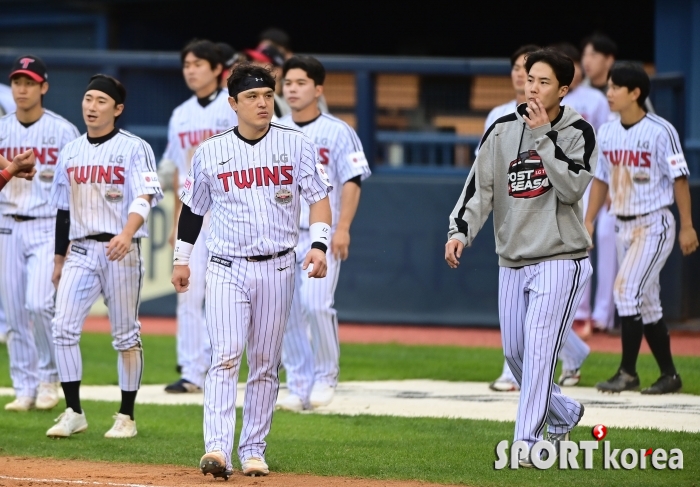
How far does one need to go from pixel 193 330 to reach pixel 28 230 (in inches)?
62.2

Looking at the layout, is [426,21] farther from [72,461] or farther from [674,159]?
[72,461]

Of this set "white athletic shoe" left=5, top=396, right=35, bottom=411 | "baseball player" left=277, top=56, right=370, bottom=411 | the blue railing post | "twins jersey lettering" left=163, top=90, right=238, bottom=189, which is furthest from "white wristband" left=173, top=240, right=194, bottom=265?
the blue railing post

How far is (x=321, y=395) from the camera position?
27.7ft

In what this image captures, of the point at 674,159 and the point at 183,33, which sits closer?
the point at 674,159

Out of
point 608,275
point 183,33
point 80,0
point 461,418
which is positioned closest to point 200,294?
point 461,418

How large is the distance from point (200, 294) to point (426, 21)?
491 inches

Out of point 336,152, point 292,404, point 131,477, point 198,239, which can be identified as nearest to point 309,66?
point 336,152

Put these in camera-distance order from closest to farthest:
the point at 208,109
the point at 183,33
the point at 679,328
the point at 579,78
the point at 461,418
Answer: the point at 461,418 < the point at 208,109 < the point at 579,78 < the point at 679,328 < the point at 183,33

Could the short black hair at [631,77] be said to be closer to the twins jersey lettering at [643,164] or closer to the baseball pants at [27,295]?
the twins jersey lettering at [643,164]

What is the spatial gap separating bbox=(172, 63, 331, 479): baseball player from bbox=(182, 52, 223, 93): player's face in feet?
10.6

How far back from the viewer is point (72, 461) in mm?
6633

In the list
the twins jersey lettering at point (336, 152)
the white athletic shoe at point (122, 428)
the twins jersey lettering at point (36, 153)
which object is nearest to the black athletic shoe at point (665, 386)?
the twins jersey lettering at point (336, 152)

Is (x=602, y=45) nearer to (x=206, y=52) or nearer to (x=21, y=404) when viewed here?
(x=206, y=52)

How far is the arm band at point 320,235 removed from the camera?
6059 millimetres
